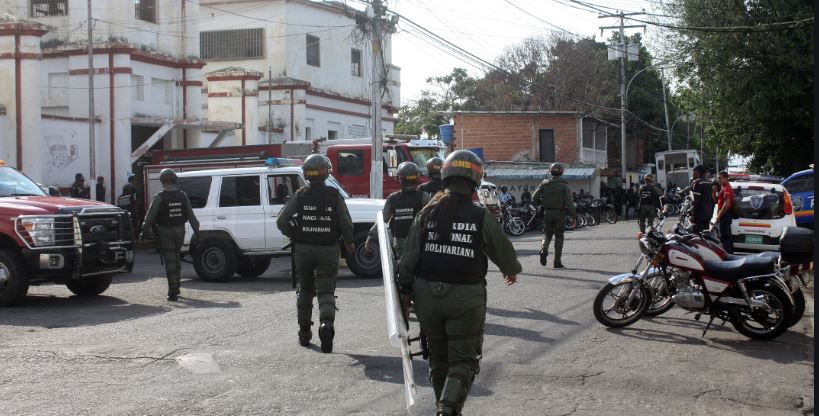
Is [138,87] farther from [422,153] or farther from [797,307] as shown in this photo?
[797,307]

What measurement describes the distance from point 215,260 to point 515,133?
118 feet

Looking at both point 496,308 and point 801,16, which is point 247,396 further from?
point 801,16

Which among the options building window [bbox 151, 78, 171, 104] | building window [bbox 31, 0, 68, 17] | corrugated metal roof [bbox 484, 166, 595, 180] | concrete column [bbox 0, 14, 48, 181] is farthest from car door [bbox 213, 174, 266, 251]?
corrugated metal roof [bbox 484, 166, 595, 180]

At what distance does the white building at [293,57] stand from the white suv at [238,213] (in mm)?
21551

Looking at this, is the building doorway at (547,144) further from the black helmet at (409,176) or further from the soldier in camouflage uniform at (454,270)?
the soldier in camouflage uniform at (454,270)

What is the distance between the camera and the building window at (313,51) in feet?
137

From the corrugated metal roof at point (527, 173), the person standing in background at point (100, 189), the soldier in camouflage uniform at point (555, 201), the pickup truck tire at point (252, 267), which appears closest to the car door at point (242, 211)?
the pickup truck tire at point (252, 267)

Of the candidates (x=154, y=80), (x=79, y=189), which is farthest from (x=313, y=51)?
(x=79, y=189)

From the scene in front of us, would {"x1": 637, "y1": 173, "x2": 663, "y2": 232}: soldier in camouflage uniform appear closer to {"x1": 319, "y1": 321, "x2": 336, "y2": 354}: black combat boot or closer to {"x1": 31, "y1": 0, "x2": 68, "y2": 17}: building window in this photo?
{"x1": 319, "y1": 321, "x2": 336, "y2": 354}: black combat boot

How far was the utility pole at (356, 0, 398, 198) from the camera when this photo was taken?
2066 cm

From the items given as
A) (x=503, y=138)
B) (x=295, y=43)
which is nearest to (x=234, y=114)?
(x=295, y=43)

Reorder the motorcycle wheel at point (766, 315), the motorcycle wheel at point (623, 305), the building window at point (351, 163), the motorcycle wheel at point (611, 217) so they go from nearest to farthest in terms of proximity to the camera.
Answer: the motorcycle wheel at point (766, 315), the motorcycle wheel at point (623, 305), the building window at point (351, 163), the motorcycle wheel at point (611, 217)

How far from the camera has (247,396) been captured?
6.92 meters

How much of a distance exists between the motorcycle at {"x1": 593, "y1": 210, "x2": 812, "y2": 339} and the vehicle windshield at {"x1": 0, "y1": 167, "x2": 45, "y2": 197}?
28.0 feet
